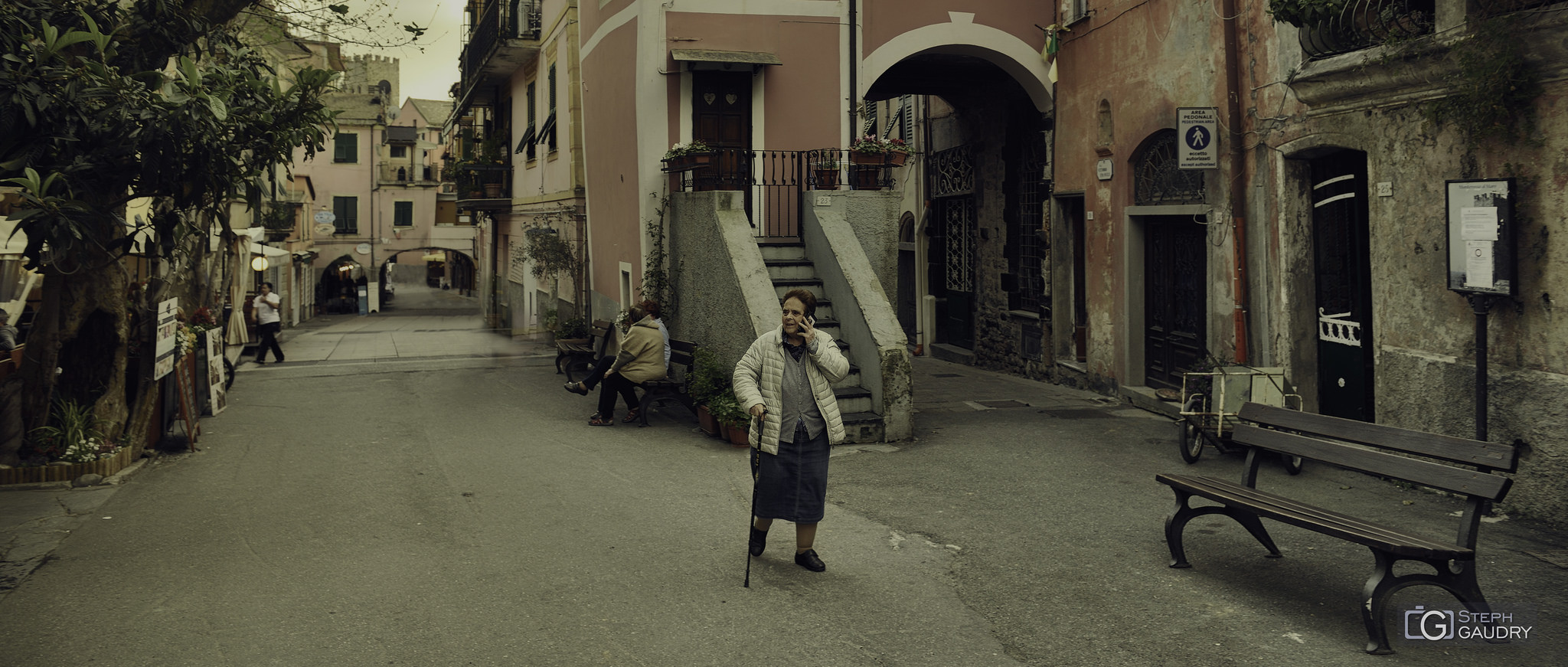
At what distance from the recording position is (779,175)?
14891 millimetres

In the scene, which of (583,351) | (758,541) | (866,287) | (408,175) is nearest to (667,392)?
(866,287)

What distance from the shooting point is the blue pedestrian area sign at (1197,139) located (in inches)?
419

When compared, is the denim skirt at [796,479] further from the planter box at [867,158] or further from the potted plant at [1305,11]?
the planter box at [867,158]

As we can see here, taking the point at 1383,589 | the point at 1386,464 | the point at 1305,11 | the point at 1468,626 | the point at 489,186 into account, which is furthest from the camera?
the point at 489,186

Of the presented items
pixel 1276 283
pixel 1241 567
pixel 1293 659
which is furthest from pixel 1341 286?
pixel 1293 659

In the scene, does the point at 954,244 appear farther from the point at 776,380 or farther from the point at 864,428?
the point at 776,380

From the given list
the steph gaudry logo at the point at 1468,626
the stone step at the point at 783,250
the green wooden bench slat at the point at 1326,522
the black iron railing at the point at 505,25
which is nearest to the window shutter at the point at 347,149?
the black iron railing at the point at 505,25

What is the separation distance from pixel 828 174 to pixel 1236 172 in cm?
433

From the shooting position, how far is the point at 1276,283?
1013cm

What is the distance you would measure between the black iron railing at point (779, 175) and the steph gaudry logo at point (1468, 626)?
8.09 m

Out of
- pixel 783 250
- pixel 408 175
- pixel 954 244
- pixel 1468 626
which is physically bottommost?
pixel 1468 626

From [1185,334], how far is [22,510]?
34.9 feet

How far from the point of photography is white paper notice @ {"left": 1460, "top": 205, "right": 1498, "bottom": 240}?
7.38 metres

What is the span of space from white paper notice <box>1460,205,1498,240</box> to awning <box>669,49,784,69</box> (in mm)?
8280
